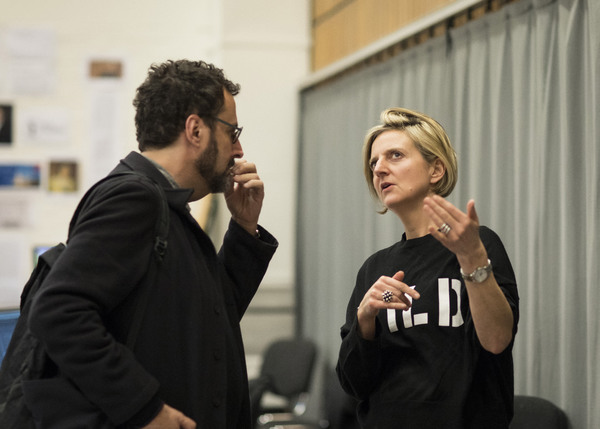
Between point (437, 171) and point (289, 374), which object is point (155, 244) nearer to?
point (437, 171)

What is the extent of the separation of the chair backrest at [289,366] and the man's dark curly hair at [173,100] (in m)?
3.19

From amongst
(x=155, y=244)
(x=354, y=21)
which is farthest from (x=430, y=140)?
(x=354, y=21)

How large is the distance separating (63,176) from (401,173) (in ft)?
14.2

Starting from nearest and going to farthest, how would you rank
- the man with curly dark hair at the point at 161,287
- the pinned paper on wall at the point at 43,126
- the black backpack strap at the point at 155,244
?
the man with curly dark hair at the point at 161,287 → the black backpack strap at the point at 155,244 → the pinned paper on wall at the point at 43,126

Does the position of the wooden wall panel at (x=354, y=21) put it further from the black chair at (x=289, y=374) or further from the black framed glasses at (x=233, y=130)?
the black framed glasses at (x=233, y=130)

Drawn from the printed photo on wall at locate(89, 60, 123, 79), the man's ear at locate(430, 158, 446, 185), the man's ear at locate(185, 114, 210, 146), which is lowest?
the man's ear at locate(430, 158, 446, 185)

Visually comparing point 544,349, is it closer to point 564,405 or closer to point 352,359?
point 564,405

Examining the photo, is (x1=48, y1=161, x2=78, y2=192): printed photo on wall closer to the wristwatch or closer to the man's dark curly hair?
the man's dark curly hair

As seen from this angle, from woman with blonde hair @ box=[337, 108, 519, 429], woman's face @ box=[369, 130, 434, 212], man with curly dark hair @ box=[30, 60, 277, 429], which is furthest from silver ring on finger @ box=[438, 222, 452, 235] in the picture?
man with curly dark hair @ box=[30, 60, 277, 429]

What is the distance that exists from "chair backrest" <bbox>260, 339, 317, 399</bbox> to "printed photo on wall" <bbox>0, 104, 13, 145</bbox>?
8.60ft

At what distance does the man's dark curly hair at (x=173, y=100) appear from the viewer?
1.89 meters

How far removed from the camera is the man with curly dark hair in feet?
5.24

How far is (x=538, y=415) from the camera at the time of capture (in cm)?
276

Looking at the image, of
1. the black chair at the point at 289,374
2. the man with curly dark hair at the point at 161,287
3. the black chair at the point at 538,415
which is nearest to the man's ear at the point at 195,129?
the man with curly dark hair at the point at 161,287
